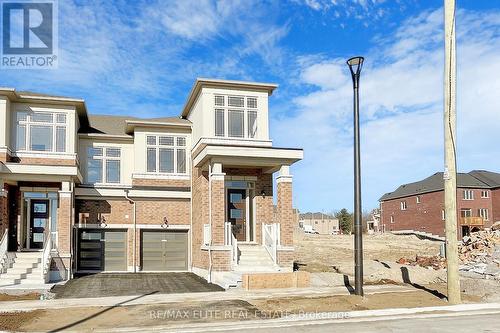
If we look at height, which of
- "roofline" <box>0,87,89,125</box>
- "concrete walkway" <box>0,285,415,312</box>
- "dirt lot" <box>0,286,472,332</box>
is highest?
"roofline" <box>0,87,89,125</box>

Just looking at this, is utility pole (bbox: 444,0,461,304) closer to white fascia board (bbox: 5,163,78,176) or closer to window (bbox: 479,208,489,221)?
white fascia board (bbox: 5,163,78,176)

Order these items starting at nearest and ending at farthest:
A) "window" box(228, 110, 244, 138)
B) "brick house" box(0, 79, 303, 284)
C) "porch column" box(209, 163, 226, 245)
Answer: "porch column" box(209, 163, 226, 245) → "brick house" box(0, 79, 303, 284) → "window" box(228, 110, 244, 138)

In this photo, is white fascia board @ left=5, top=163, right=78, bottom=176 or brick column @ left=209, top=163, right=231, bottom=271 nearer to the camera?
brick column @ left=209, top=163, right=231, bottom=271

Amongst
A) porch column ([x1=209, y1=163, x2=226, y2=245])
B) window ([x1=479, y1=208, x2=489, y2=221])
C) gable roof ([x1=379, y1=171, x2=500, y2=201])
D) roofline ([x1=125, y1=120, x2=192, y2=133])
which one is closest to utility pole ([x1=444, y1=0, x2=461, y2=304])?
porch column ([x1=209, y1=163, x2=226, y2=245])

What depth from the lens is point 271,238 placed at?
19.6m

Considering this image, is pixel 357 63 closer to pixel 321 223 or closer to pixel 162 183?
pixel 162 183

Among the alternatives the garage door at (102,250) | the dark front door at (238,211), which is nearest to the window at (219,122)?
the dark front door at (238,211)

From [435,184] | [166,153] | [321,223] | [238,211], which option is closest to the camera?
[238,211]

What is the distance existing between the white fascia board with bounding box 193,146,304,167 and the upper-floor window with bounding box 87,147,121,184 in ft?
21.4

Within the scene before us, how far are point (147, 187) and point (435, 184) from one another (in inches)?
1786

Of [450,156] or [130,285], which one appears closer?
[450,156]

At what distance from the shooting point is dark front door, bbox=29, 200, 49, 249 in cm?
2150

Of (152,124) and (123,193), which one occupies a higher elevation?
(152,124)

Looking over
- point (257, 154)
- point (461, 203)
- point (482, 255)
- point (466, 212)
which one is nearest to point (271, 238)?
point (257, 154)
